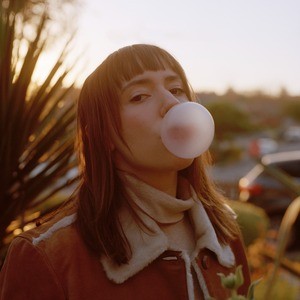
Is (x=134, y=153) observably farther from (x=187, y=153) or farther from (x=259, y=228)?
(x=259, y=228)

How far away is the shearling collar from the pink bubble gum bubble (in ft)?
0.55

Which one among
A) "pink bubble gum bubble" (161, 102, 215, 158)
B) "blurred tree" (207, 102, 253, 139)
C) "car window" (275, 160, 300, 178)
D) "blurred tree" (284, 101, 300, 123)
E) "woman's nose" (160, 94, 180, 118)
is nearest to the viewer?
"pink bubble gum bubble" (161, 102, 215, 158)

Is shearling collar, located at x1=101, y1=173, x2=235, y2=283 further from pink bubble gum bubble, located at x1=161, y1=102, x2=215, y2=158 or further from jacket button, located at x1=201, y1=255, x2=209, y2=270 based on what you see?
pink bubble gum bubble, located at x1=161, y1=102, x2=215, y2=158

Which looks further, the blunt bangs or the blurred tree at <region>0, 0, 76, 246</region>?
the blurred tree at <region>0, 0, 76, 246</region>

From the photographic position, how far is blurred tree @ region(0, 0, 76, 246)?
2.37m

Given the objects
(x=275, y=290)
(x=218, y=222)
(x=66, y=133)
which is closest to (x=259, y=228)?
(x=275, y=290)

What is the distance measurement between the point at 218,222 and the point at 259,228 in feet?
15.6

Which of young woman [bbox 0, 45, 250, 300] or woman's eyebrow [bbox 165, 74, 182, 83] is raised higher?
woman's eyebrow [bbox 165, 74, 182, 83]

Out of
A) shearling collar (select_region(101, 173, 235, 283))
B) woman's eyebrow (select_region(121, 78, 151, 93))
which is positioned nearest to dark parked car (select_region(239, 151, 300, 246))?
shearling collar (select_region(101, 173, 235, 283))

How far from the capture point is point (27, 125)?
242 centimetres

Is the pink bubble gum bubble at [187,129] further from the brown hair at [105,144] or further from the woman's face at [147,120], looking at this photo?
the brown hair at [105,144]

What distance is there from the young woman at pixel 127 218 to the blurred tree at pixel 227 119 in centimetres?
2347

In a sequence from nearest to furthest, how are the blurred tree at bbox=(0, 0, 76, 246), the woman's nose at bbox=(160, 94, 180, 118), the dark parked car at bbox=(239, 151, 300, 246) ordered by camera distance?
the woman's nose at bbox=(160, 94, 180, 118) → the blurred tree at bbox=(0, 0, 76, 246) → the dark parked car at bbox=(239, 151, 300, 246)

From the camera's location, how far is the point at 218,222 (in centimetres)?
154
